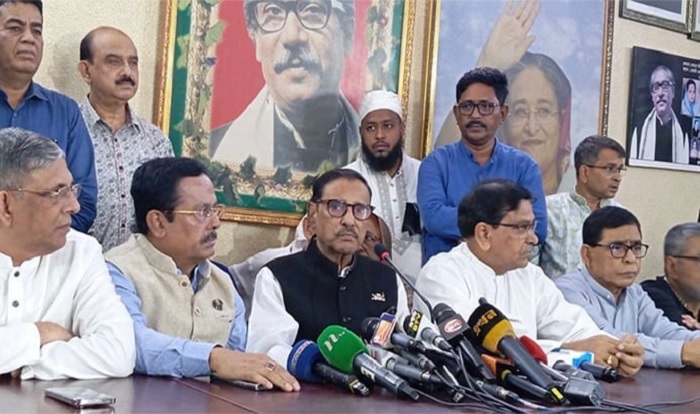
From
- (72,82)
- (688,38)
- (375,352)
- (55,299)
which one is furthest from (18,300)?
(688,38)

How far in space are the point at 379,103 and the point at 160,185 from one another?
6.04 ft

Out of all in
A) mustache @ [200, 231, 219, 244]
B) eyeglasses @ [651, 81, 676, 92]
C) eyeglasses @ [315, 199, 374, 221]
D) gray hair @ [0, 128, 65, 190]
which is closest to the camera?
gray hair @ [0, 128, 65, 190]

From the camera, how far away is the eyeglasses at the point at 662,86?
607 cm

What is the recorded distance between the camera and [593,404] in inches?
86.7

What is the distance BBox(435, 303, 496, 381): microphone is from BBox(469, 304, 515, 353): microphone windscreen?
0.07m

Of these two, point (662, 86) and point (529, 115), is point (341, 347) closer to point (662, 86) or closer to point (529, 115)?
point (529, 115)

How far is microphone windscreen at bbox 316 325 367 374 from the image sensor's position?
217cm

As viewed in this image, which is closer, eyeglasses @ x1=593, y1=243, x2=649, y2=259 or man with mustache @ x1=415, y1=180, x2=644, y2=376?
man with mustache @ x1=415, y1=180, x2=644, y2=376

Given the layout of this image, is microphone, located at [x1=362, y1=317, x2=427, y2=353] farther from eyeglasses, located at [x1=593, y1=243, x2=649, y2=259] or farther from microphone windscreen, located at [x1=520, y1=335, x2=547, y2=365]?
eyeglasses, located at [x1=593, y1=243, x2=649, y2=259]

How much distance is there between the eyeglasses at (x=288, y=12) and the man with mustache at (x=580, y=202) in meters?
1.43

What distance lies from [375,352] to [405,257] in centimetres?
209

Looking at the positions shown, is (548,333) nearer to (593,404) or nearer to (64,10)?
(593,404)

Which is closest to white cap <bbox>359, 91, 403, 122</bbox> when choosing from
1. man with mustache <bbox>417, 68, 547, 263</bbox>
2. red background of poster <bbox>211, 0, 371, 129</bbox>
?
man with mustache <bbox>417, 68, 547, 263</bbox>

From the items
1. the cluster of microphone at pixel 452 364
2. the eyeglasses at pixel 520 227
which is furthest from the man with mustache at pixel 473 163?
the cluster of microphone at pixel 452 364
